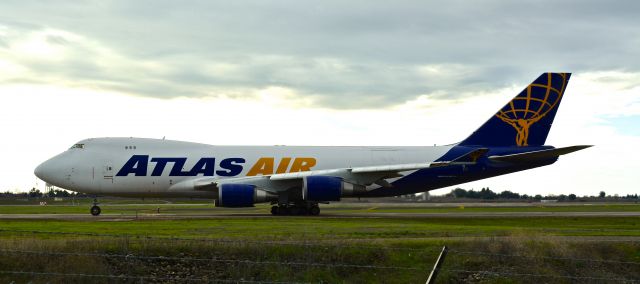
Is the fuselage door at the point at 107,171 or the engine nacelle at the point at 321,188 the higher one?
the fuselage door at the point at 107,171

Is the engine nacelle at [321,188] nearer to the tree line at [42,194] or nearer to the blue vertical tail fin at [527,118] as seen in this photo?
the blue vertical tail fin at [527,118]

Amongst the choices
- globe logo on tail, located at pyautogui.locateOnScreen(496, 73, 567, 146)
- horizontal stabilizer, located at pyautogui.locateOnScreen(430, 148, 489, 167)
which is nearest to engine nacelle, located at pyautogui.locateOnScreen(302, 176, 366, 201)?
horizontal stabilizer, located at pyautogui.locateOnScreen(430, 148, 489, 167)

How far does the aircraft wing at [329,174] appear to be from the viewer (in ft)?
126

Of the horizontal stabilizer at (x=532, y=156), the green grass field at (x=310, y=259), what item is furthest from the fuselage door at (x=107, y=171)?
the horizontal stabilizer at (x=532, y=156)

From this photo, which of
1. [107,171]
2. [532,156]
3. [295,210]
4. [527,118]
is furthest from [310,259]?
[527,118]

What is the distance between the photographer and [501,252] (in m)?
19.6

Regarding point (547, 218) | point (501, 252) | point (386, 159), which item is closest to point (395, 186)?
point (386, 159)

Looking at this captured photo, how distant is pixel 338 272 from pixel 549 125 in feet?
101

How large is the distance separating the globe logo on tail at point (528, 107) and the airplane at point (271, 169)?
130cm

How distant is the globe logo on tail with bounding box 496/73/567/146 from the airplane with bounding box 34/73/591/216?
4.25 feet

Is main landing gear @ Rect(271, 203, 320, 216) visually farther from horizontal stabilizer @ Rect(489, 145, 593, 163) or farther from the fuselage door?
horizontal stabilizer @ Rect(489, 145, 593, 163)

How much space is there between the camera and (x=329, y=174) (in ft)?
129

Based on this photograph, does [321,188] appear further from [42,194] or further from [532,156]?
[42,194]

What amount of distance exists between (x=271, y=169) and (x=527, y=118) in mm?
16076
